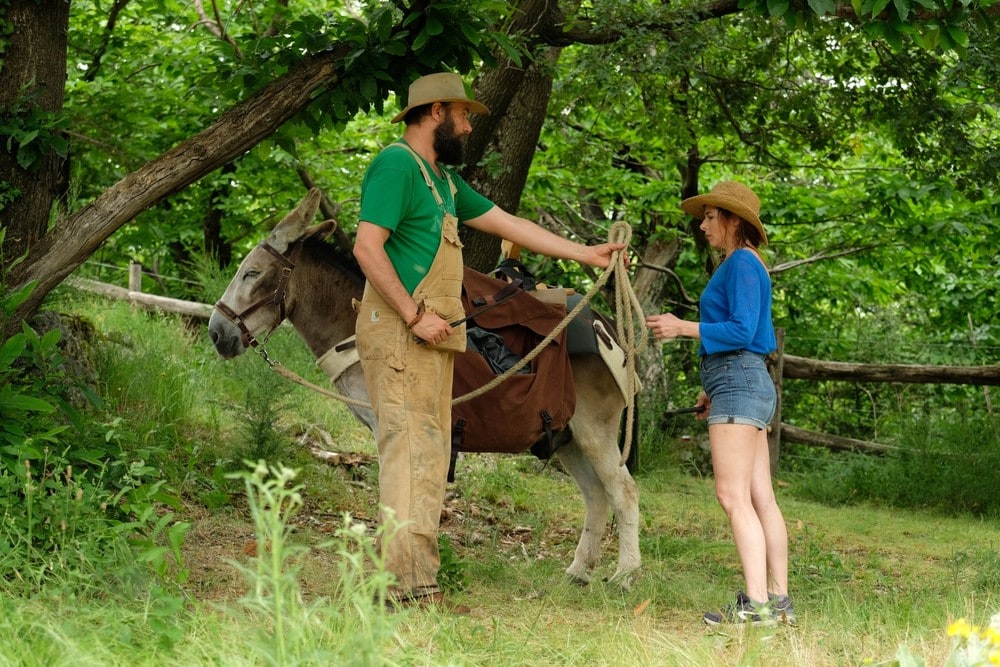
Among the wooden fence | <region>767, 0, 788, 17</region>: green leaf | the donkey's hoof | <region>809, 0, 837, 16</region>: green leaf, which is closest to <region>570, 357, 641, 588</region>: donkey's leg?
the donkey's hoof

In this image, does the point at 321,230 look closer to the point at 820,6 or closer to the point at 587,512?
the point at 587,512

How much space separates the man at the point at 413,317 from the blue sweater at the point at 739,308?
1.15 metres

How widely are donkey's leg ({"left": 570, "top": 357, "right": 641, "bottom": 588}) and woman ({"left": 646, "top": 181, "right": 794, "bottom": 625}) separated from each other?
1.55 m

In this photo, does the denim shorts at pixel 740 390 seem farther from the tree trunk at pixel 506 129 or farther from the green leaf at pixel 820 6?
the tree trunk at pixel 506 129

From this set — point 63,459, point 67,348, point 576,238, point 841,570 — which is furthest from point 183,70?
point 841,570

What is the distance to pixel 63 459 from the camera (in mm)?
4828

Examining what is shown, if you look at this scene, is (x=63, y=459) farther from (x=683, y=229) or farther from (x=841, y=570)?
(x=683, y=229)

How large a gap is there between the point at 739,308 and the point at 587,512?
2.36 m

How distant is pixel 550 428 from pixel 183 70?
6473 millimetres

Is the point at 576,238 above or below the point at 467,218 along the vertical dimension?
above

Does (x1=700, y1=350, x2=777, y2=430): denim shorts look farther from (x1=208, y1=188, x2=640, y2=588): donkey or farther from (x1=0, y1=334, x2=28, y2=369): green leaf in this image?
(x1=0, y1=334, x2=28, y2=369): green leaf

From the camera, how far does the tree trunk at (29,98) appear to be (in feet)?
19.7

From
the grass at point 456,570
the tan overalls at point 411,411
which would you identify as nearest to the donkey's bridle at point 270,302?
the grass at point 456,570

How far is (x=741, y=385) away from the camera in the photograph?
4766 mm
